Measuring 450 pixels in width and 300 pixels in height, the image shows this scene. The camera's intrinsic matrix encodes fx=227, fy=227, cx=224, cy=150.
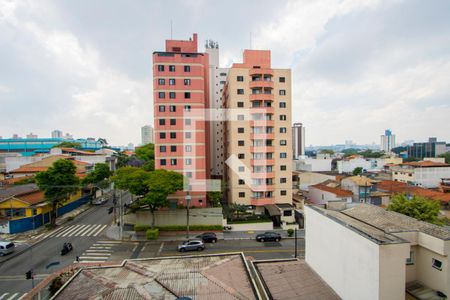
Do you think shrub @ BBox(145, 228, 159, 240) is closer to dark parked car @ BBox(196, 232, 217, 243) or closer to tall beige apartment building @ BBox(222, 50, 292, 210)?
dark parked car @ BBox(196, 232, 217, 243)

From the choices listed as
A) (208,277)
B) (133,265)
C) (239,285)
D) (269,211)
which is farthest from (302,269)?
(269,211)

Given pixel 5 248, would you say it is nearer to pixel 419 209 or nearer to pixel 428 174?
pixel 419 209

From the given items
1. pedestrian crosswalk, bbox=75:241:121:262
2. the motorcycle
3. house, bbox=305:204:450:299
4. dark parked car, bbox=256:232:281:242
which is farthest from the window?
the motorcycle

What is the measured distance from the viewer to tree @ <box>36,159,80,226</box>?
30.8 meters

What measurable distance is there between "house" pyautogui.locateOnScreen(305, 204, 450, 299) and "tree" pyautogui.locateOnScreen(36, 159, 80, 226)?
108 feet

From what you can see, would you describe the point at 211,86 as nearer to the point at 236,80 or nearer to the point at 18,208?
the point at 236,80

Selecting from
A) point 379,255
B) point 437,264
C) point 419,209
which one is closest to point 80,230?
point 379,255

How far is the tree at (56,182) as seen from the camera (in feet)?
101

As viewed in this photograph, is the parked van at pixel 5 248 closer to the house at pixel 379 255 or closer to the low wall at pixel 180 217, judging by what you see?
the low wall at pixel 180 217

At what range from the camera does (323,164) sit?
73438 millimetres

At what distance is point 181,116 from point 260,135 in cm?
1233

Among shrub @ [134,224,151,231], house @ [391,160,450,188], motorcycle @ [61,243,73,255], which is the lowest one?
motorcycle @ [61,243,73,255]

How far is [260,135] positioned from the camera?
35.2 metres

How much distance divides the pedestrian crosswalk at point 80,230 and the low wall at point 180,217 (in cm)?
617
